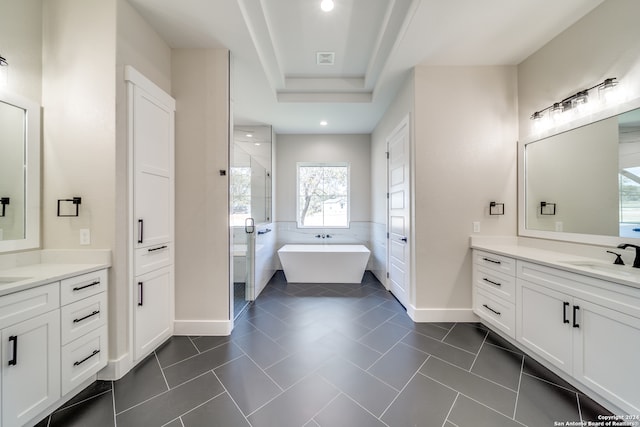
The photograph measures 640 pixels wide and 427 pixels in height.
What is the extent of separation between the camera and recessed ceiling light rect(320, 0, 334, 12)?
2.05m

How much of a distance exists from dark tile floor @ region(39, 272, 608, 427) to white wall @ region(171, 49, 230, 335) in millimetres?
295

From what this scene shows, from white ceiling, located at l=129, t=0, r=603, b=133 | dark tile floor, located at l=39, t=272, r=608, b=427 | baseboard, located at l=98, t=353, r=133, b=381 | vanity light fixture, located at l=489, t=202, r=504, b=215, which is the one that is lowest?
dark tile floor, located at l=39, t=272, r=608, b=427

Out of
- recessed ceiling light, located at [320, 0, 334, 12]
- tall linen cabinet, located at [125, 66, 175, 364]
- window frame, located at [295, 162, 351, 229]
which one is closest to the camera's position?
tall linen cabinet, located at [125, 66, 175, 364]

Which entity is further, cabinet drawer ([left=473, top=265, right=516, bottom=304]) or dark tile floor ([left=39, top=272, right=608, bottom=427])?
cabinet drawer ([left=473, top=265, right=516, bottom=304])

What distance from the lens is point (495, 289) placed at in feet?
7.55

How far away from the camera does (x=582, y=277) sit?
156 cm

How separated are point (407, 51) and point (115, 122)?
267 cm

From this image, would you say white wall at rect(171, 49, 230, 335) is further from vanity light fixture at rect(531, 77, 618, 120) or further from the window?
vanity light fixture at rect(531, 77, 618, 120)

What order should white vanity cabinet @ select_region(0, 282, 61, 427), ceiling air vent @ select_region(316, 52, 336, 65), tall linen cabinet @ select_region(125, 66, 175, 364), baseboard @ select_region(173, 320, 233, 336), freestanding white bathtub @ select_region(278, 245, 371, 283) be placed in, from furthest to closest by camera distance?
1. freestanding white bathtub @ select_region(278, 245, 371, 283)
2. ceiling air vent @ select_region(316, 52, 336, 65)
3. baseboard @ select_region(173, 320, 233, 336)
4. tall linen cabinet @ select_region(125, 66, 175, 364)
5. white vanity cabinet @ select_region(0, 282, 61, 427)

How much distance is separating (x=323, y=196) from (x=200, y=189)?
298cm

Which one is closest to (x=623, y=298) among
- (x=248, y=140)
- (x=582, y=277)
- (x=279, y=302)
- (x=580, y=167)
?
(x=582, y=277)

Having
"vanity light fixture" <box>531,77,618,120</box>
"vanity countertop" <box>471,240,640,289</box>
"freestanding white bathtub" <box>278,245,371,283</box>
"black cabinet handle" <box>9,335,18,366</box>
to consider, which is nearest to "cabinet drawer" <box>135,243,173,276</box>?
"black cabinet handle" <box>9,335,18,366</box>

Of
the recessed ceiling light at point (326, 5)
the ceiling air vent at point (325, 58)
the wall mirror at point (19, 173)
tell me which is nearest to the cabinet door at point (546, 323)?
the recessed ceiling light at point (326, 5)

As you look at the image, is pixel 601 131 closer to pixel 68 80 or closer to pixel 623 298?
pixel 623 298
